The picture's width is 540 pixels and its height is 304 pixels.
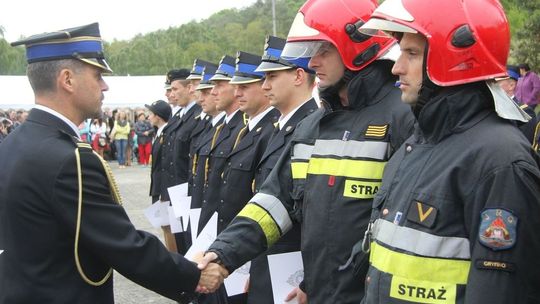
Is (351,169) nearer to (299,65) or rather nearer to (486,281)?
(486,281)

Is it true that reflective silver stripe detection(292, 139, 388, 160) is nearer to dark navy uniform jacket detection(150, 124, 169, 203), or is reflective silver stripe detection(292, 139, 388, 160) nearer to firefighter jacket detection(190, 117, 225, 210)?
firefighter jacket detection(190, 117, 225, 210)

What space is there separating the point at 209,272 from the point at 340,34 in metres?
1.51

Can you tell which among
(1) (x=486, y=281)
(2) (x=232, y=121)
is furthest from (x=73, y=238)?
(2) (x=232, y=121)

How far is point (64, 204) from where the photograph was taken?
2984 millimetres

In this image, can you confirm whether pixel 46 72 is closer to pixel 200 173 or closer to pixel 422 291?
pixel 422 291

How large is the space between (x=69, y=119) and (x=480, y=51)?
1966mm

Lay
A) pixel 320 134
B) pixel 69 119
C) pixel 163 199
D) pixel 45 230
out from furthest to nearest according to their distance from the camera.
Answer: pixel 163 199 → pixel 320 134 → pixel 69 119 → pixel 45 230

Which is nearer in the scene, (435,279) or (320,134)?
(435,279)

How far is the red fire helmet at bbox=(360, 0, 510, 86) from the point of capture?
8.25 feet

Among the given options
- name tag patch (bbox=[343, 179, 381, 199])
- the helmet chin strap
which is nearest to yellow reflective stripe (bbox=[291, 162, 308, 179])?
name tag patch (bbox=[343, 179, 381, 199])

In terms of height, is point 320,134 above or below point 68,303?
above

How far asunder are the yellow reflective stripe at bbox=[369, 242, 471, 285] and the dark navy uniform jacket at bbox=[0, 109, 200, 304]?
52.8 inches

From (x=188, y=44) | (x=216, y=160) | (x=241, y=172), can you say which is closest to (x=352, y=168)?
(x=241, y=172)

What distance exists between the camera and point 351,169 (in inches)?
129
